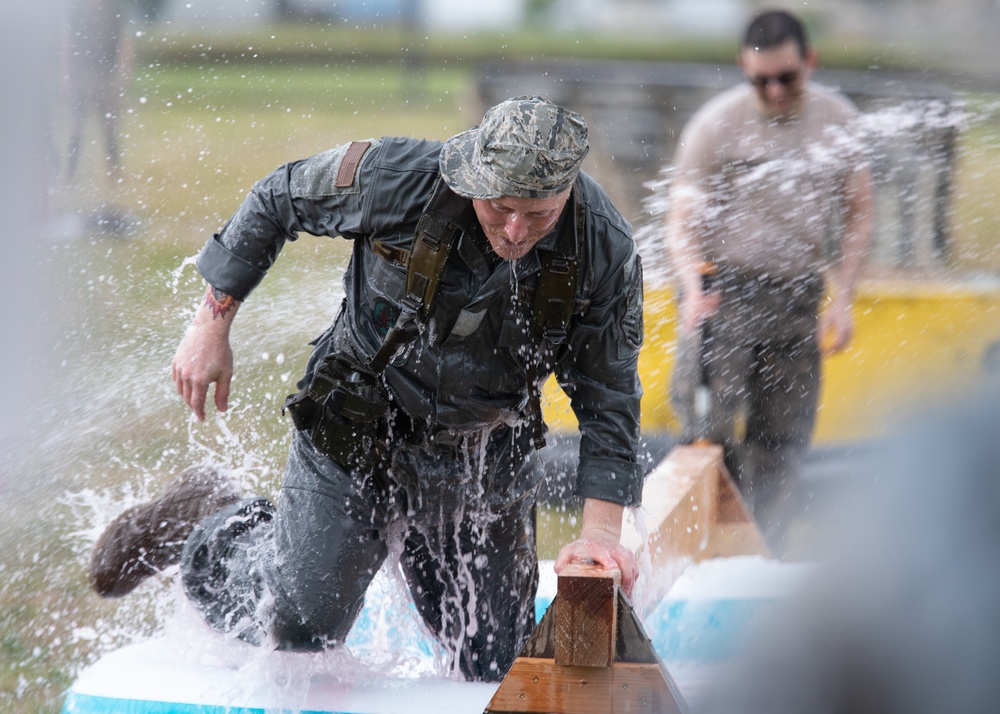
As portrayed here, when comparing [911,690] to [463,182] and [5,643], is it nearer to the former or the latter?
[463,182]

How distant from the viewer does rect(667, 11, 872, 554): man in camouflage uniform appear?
165 inches

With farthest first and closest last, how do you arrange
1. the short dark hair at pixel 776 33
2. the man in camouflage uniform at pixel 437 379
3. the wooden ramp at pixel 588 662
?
1. the short dark hair at pixel 776 33
2. the man in camouflage uniform at pixel 437 379
3. the wooden ramp at pixel 588 662

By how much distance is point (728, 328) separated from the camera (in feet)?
14.3

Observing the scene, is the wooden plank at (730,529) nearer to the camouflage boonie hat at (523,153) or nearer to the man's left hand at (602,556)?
the man's left hand at (602,556)

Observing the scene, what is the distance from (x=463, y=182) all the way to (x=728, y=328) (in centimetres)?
239

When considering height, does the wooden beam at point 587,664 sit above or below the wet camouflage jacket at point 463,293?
below

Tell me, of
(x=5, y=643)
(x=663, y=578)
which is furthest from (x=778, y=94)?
(x=5, y=643)

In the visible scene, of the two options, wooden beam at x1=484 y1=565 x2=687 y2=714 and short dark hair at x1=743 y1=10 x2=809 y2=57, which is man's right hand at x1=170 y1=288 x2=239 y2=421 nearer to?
wooden beam at x1=484 y1=565 x2=687 y2=714

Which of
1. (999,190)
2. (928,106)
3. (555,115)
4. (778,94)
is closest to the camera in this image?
(555,115)

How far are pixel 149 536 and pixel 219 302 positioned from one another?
3.04 ft

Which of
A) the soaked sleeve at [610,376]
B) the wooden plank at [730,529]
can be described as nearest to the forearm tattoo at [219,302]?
the soaked sleeve at [610,376]

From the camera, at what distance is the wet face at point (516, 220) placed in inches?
83.7

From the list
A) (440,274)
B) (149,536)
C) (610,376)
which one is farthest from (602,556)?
(149,536)

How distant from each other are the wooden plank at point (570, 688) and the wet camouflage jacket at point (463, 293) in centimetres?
49
